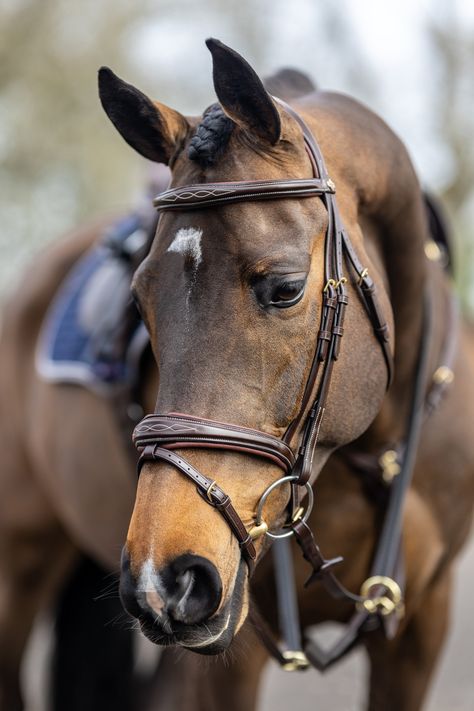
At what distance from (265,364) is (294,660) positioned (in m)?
1.11

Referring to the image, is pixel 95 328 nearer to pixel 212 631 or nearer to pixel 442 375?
pixel 442 375

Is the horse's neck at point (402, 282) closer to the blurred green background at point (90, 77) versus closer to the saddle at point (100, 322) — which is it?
the saddle at point (100, 322)

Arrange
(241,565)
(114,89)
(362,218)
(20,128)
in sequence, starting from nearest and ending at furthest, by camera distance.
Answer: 1. (241,565)
2. (114,89)
3. (362,218)
4. (20,128)

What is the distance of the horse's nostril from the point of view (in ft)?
4.93

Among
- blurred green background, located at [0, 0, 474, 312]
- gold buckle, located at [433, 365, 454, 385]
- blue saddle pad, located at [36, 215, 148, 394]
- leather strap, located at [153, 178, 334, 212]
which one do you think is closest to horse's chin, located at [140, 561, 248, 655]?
leather strap, located at [153, 178, 334, 212]

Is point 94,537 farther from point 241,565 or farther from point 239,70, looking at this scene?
point 239,70

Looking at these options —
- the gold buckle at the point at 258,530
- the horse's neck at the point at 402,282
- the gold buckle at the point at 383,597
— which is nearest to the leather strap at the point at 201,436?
the gold buckle at the point at 258,530

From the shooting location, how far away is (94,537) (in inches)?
132

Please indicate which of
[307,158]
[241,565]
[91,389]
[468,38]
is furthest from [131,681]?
[468,38]

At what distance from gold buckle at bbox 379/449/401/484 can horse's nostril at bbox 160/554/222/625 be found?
0.97 metres

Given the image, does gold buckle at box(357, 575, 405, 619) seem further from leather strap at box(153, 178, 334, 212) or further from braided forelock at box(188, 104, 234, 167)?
braided forelock at box(188, 104, 234, 167)

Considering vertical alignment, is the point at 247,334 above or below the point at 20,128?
below

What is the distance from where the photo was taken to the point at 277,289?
168 cm

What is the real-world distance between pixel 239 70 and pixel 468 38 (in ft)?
41.0
